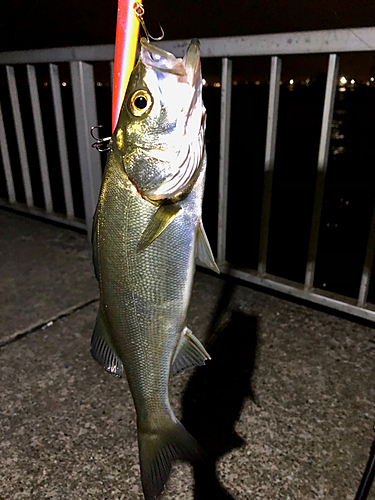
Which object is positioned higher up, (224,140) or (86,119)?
(86,119)

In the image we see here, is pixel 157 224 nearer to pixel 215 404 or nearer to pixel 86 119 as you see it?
pixel 215 404

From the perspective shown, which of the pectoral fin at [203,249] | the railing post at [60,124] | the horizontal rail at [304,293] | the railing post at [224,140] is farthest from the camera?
the railing post at [60,124]

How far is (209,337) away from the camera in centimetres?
317

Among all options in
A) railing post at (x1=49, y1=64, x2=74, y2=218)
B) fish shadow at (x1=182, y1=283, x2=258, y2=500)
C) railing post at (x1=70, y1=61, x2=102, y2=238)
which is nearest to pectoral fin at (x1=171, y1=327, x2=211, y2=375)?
fish shadow at (x1=182, y1=283, x2=258, y2=500)

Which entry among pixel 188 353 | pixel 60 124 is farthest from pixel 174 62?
pixel 60 124

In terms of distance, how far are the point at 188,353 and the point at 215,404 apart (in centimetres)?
105

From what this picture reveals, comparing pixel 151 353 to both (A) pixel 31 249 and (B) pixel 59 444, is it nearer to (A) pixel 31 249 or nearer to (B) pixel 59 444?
(B) pixel 59 444

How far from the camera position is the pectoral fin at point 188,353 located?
1.60 meters

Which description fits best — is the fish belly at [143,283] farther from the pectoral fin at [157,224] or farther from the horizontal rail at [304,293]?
the horizontal rail at [304,293]

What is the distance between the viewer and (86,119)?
14.0 ft

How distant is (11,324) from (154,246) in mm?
2314

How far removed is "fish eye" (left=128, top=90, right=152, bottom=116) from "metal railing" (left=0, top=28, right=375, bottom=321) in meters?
1.85

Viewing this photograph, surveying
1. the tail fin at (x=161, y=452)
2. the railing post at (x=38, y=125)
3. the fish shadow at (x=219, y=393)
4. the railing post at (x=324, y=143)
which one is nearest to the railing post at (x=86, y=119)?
the railing post at (x=38, y=125)

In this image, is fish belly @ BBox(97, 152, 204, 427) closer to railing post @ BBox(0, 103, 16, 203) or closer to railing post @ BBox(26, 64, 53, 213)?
railing post @ BBox(26, 64, 53, 213)
